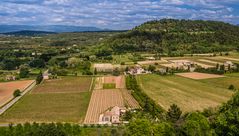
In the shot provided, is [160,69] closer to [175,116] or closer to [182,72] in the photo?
[182,72]

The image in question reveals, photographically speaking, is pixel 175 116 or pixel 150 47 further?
pixel 150 47

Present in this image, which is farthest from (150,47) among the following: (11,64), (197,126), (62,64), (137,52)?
(197,126)

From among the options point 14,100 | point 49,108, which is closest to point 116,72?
point 14,100

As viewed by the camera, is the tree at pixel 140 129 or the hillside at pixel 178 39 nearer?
the tree at pixel 140 129

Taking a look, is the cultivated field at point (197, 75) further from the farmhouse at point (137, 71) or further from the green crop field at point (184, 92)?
the farmhouse at point (137, 71)

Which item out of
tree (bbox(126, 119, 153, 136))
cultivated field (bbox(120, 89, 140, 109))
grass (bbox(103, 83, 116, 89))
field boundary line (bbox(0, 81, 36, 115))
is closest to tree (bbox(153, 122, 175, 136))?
tree (bbox(126, 119, 153, 136))

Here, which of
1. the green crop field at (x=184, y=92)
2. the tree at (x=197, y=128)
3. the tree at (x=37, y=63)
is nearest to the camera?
the tree at (x=197, y=128)

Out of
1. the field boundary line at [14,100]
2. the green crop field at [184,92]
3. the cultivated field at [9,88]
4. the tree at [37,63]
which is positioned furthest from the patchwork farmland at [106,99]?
the tree at [37,63]
